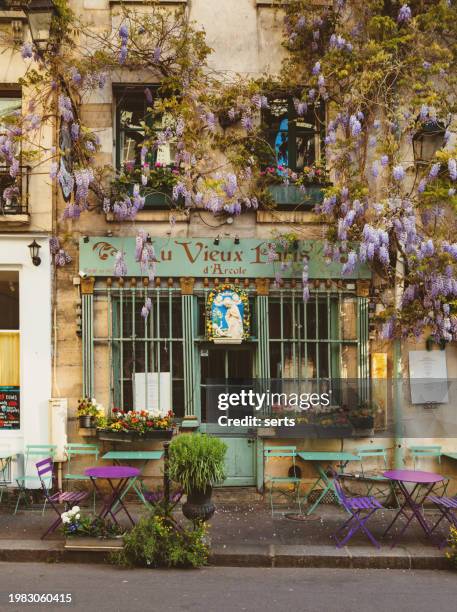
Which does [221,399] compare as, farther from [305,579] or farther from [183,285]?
[305,579]

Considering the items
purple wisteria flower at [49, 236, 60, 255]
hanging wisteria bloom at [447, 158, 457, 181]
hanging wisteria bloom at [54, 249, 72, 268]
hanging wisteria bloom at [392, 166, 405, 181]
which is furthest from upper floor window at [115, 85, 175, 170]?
hanging wisteria bloom at [447, 158, 457, 181]

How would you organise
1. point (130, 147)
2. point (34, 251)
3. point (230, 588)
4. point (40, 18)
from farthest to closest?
point (130, 147), point (34, 251), point (40, 18), point (230, 588)

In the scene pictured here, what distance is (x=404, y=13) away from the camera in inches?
412

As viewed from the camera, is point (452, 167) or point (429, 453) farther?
point (429, 453)


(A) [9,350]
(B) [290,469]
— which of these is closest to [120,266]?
(A) [9,350]

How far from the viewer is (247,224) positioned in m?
10.8

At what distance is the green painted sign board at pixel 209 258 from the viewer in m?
10.5

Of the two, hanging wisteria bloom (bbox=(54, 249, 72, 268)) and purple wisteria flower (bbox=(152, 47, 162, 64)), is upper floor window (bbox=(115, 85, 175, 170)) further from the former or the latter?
hanging wisteria bloom (bbox=(54, 249, 72, 268))

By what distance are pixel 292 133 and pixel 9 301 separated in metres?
5.48

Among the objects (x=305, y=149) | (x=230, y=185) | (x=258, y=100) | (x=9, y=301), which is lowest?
(x=9, y=301)

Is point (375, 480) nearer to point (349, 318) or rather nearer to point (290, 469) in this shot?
point (290, 469)

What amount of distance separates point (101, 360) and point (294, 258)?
350 centimetres

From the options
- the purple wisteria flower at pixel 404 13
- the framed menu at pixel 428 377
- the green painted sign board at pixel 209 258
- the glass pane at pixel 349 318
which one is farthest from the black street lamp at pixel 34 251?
the purple wisteria flower at pixel 404 13

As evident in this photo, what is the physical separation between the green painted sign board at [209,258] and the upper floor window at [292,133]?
1570 mm
